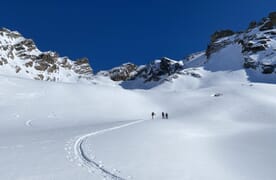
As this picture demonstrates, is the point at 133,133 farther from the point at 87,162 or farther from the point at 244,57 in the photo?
the point at 244,57

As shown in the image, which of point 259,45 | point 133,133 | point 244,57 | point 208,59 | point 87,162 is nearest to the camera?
point 87,162

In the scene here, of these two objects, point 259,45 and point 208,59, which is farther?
point 208,59

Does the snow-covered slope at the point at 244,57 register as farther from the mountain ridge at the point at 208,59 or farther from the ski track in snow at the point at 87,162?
the ski track in snow at the point at 87,162

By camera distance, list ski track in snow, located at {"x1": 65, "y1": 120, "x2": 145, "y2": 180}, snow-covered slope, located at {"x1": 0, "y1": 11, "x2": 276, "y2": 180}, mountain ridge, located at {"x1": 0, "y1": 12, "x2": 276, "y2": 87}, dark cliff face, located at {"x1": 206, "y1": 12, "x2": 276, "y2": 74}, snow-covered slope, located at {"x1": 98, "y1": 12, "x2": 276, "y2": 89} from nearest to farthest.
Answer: ski track in snow, located at {"x1": 65, "y1": 120, "x2": 145, "y2": 180}
snow-covered slope, located at {"x1": 0, "y1": 11, "x2": 276, "y2": 180}
snow-covered slope, located at {"x1": 98, "y1": 12, "x2": 276, "y2": 89}
dark cliff face, located at {"x1": 206, "y1": 12, "x2": 276, "y2": 74}
mountain ridge, located at {"x1": 0, "y1": 12, "x2": 276, "y2": 87}

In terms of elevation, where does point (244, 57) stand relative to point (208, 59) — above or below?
below

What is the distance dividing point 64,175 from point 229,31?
182 meters

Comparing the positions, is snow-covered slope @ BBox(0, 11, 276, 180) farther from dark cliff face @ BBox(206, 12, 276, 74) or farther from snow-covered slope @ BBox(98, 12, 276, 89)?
dark cliff face @ BBox(206, 12, 276, 74)

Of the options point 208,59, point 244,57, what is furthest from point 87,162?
point 208,59

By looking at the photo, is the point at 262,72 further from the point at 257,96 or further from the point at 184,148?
the point at 184,148

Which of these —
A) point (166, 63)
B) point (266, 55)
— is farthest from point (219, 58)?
point (166, 63)

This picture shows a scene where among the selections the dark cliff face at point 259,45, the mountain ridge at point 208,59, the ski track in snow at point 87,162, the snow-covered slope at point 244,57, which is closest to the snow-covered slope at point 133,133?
the ski track in snow at point 87,162

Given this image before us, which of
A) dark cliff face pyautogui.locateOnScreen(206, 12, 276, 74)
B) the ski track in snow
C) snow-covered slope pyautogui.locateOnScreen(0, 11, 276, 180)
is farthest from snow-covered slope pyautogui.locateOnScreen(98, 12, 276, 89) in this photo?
the ski track in snow

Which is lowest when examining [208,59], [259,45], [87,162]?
[87,162]

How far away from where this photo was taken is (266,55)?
118812mm
